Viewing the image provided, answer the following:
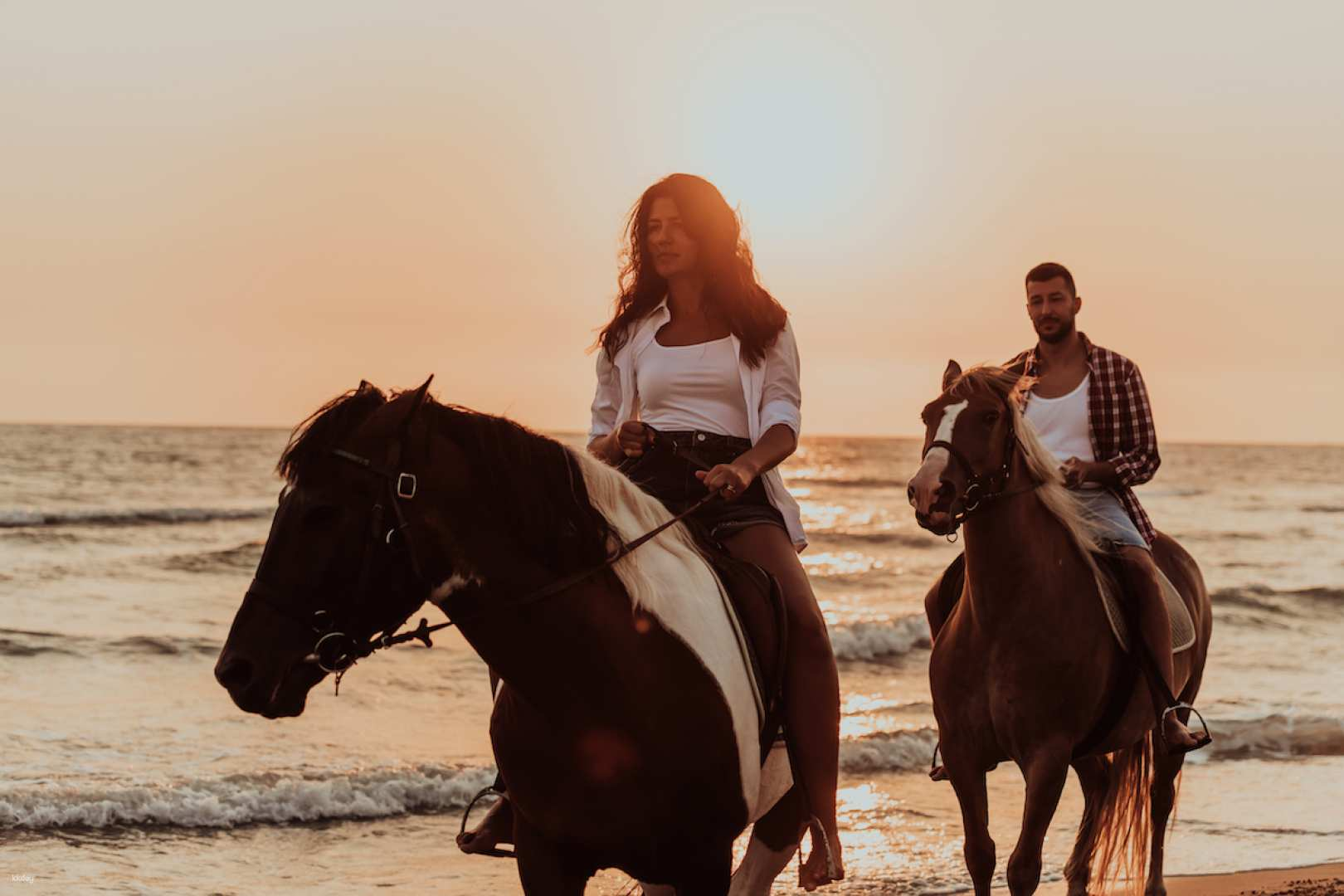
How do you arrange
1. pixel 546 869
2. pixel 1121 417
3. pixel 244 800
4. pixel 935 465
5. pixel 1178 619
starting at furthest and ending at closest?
1. pixel 244 800
2. pixel 1178 619
3. pixel 1121 417
4. pixel 935 465
5. pixel 546 869

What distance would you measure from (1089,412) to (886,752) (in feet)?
16.1

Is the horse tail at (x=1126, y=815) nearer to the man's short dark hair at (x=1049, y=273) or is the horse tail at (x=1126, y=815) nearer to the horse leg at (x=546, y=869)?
the man's short dark hair at (x=1049, y=273)

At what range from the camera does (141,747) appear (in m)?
9.86

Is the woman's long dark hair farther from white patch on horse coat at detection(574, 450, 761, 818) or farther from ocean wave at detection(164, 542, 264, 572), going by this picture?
ocean wave at detection(164, 542, 264, 572)

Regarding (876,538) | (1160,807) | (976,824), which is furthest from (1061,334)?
(876,538)

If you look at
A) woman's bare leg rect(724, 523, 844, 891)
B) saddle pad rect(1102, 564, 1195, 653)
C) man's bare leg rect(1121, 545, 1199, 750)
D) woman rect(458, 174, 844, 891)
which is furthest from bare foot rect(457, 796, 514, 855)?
saddle pad rect(1102, 564, 1195, 653)

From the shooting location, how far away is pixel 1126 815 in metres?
6.78

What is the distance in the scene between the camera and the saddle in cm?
378

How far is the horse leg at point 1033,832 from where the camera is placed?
5.33m

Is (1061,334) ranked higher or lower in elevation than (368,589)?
higher

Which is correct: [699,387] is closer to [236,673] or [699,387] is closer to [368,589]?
[368,589]

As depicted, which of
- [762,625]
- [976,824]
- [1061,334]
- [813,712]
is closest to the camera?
[762,625]

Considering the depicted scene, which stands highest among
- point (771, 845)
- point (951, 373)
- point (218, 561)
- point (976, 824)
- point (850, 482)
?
point (951, 373)

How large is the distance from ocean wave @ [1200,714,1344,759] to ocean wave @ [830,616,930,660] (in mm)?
4599
